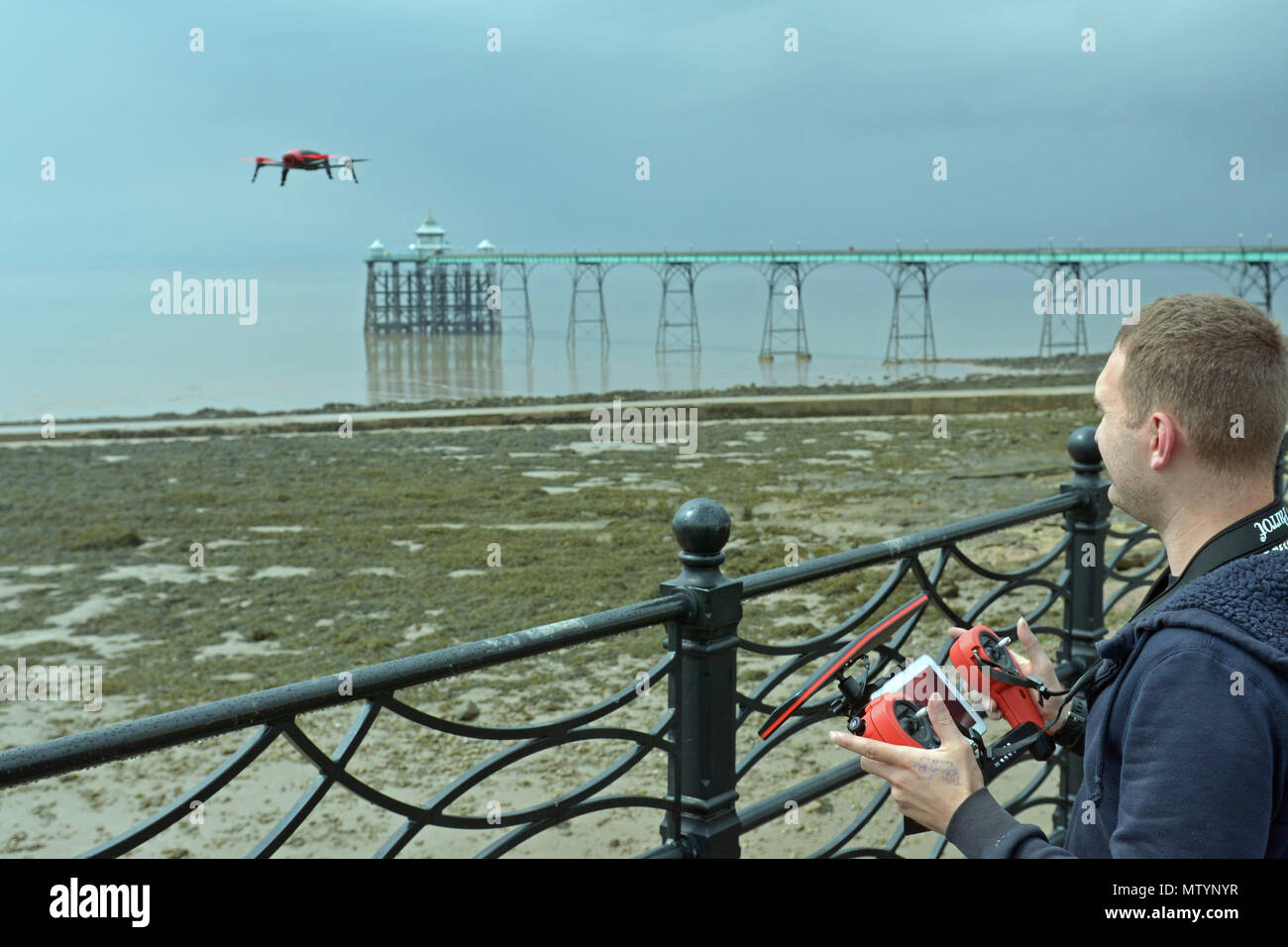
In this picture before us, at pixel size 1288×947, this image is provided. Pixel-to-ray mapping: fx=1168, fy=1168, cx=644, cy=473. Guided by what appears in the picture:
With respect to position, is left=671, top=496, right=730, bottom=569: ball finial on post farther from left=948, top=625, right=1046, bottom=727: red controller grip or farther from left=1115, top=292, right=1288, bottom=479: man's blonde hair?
left=1115, top=292, right=1288, bottom=479: man's blonde hair

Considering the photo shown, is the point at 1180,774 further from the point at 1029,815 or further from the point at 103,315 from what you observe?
the point at 103,315

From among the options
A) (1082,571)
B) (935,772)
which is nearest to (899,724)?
(935,772)

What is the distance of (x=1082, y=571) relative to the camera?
4246 mm

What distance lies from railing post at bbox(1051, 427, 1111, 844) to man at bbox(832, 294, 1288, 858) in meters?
2.66

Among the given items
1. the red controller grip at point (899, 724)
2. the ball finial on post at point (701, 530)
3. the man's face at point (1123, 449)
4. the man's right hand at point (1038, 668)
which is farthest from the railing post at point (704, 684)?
the man's face at point (1123, 449)

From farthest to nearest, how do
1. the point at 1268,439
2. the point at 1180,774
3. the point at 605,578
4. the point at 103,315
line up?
the point at 103,315
the point at 605,578
the point at 1268,439
the point at 1180,774

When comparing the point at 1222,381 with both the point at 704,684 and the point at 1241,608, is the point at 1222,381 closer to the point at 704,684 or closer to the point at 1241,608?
the point at 1241,608

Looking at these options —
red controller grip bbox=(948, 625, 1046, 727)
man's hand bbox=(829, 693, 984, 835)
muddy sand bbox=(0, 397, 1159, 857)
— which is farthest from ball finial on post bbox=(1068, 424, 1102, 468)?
man's hand bbox=(829, 693, 984, 835)

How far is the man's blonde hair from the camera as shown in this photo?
140 cm

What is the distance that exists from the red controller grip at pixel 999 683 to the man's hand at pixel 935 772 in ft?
0.77

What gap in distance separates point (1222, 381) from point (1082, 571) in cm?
302

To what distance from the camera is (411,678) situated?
6.64 ft

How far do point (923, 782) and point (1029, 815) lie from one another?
13.3ft
